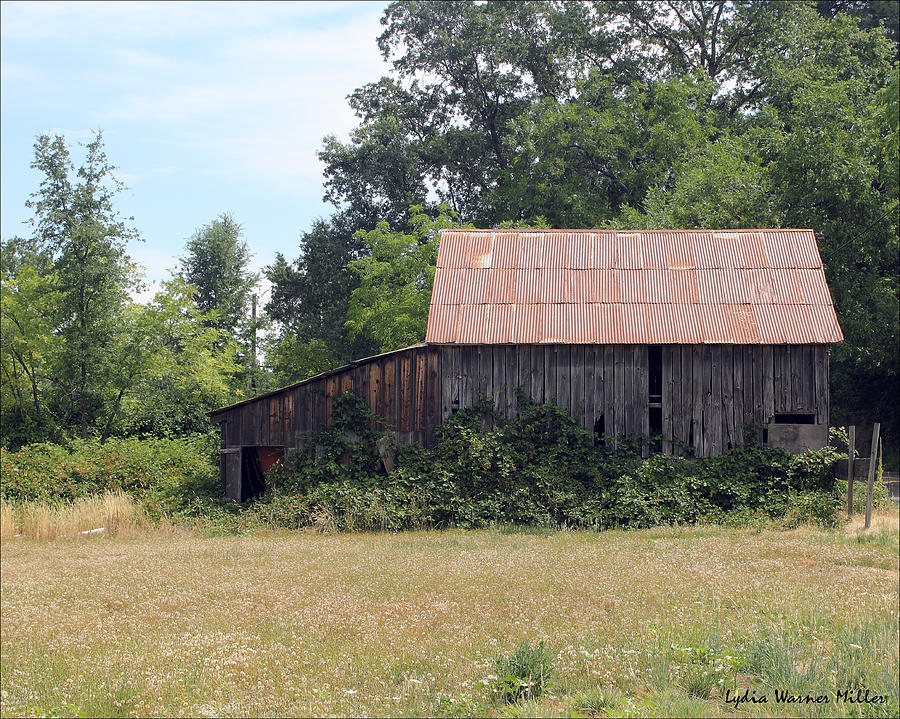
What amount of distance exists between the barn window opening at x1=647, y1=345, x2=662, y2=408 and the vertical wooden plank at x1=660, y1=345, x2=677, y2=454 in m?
0.17

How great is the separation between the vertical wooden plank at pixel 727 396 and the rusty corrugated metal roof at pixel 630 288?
48cm

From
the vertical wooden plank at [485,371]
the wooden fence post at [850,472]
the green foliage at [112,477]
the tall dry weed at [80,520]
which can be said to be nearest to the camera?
the wooden fence post at [850,472]

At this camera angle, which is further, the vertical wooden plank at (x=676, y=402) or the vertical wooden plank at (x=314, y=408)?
the vertical wooden plank at (x=314, y=408)

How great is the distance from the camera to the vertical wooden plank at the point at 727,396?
63.3ft

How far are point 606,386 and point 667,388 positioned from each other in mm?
1306

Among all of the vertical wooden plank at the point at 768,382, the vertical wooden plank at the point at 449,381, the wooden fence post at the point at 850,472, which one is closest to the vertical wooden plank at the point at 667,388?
the vertical wooden plank at the point at 768,382

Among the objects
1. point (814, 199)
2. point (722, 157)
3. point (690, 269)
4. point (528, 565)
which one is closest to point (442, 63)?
point (722, 157)

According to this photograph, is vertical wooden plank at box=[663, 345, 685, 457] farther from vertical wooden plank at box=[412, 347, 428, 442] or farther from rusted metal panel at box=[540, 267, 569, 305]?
vertical wooden plank at box=[412, 347, 428, 442]

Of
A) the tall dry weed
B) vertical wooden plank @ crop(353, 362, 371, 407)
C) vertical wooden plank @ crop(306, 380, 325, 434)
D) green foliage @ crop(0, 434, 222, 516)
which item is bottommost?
the tall dry weed

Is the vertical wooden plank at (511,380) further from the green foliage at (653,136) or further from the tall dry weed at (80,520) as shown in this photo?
the green foliage at (653,136)

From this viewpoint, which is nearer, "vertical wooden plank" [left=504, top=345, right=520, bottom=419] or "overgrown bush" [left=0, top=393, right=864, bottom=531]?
"overgrown bush" [left=0, top=393, right=864, bottom=531]

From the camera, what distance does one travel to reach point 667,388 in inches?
771

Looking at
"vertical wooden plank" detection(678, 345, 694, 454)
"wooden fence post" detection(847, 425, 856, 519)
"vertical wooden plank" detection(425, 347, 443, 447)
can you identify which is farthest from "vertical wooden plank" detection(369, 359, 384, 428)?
"wooden fence post" detection(847, 425, 856, 519)

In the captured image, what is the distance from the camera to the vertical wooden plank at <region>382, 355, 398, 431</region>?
20047mm
